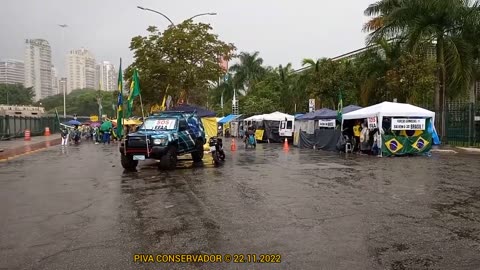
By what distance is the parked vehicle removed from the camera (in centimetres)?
1541

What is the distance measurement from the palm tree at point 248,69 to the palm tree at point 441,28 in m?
40.5

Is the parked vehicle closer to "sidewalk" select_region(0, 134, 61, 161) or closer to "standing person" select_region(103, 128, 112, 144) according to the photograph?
"sidewalk" select_region(0, 134, 61, 161)

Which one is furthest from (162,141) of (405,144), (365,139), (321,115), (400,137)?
(321,115)

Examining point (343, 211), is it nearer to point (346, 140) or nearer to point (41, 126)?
point (346, 140)

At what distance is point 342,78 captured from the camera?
35625 mm

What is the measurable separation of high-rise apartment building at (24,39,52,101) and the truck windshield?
375ft

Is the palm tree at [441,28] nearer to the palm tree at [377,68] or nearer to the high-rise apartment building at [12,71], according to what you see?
the palm tree at [377,68]

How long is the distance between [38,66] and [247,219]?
129805mm

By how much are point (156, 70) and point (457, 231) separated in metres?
29.0

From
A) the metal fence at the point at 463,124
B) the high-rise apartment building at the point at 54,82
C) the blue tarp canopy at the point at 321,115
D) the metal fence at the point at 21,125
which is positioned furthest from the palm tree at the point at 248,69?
the high-rise apartment building at the point at 54,82

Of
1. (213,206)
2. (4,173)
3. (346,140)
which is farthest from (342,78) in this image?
(213,206)

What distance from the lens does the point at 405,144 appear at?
2125cm

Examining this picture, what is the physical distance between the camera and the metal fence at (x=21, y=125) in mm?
39469

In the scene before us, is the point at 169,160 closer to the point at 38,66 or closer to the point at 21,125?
the point at 21,125
